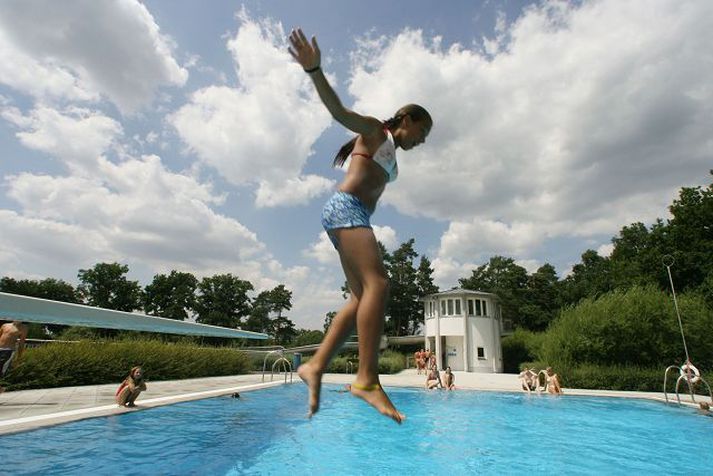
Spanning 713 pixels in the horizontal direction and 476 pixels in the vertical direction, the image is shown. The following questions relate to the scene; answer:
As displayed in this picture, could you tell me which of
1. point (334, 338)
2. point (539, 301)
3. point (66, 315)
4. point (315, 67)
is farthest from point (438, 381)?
point (539, 301)

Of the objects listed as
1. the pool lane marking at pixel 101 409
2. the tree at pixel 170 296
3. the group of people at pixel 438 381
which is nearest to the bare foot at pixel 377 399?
the pool lane marking at pixel 101 409

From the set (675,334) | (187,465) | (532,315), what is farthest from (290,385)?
(532,315)

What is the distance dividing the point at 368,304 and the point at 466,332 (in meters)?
34.4

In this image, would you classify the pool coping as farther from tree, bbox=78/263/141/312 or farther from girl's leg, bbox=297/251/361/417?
tree, bbox=78/263/141/312

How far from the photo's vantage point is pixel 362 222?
2021 millimetres

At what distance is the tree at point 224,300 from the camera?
6456 centimetres

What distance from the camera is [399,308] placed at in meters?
55.9

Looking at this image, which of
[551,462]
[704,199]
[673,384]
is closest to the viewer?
[551,462]

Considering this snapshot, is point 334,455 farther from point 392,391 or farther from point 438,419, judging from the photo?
point 392,391

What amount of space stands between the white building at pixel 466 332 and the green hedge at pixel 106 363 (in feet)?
57.7

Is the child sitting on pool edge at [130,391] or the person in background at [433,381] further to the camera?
the person in background at [433,381]

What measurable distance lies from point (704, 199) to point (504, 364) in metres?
20.5

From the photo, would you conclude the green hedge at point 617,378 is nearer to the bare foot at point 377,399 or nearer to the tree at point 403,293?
the bare foot at point 377,399

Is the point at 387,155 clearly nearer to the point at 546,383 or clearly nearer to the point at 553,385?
the point at 553,385
